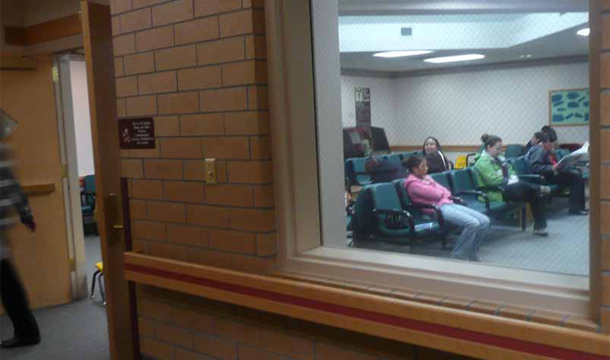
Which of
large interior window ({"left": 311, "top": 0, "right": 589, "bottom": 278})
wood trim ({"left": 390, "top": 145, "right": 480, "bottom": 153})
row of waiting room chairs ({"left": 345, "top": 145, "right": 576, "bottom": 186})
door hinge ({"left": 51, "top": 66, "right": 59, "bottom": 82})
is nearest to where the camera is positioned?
large interior window ({"left": 311, "top": 0, "right": 589, "bottom": 278})

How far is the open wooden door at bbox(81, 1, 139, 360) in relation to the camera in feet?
10.3

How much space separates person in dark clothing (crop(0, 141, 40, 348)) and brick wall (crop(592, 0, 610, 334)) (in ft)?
10.9

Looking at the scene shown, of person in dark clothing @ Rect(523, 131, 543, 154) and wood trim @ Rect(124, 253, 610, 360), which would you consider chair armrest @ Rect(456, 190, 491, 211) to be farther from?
wood trim @ Rect(124, 253, 610, 360)

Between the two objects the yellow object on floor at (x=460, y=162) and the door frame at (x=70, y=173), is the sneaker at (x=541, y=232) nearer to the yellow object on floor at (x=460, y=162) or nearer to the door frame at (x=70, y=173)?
the yellow object on floor at (x=460, y=162)

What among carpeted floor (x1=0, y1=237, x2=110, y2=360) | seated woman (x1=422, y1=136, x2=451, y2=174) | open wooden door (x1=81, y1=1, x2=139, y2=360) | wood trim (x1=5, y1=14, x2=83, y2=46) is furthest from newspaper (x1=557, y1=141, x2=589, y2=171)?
wood trim (x1=5, y1=14, x2=83, y2=46)

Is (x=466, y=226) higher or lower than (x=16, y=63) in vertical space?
lower

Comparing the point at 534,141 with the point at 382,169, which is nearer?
the point at 534,141

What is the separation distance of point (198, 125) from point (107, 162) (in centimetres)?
95

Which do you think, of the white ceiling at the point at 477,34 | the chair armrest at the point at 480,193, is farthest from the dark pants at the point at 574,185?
the chair armrest at the point at 480,193

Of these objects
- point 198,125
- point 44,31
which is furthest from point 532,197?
point 44,31

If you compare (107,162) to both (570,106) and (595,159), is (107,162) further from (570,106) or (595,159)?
(595,159)

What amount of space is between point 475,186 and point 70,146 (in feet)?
11.2

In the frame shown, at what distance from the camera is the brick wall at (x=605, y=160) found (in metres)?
1.50

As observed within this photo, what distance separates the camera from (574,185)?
1948mm
